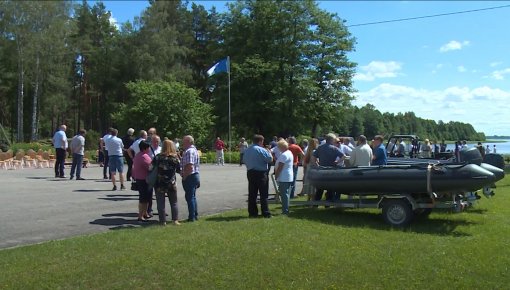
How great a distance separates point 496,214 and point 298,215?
4227 millimetres

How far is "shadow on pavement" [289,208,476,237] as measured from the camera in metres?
9.33

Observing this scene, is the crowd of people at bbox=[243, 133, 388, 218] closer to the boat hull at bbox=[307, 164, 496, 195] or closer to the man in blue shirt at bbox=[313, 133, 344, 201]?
the man in blue shirt at bbox=[313, 133, 344, 201]

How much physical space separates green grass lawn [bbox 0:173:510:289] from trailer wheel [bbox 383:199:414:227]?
29cm

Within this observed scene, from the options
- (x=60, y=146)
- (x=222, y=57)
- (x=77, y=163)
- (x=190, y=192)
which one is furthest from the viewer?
(x=222, y=57)

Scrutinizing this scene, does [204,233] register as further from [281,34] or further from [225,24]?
[225,24]

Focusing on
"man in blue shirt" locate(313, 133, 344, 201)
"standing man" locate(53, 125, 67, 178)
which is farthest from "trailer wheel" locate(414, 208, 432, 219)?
"standing man" locate(53, 125, 67, 178)

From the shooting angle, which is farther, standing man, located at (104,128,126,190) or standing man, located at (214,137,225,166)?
standing man, located at (214,137,225,166)

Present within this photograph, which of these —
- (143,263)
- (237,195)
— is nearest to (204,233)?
(143,263)

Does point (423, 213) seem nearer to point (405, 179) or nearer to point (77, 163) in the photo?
point (405, 179)

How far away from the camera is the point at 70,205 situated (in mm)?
11773

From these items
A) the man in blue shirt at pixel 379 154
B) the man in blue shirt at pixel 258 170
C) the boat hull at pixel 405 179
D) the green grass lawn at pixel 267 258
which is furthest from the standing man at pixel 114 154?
the man in blue shirt at pixel 379 154

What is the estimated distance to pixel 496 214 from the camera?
10930 millimetres

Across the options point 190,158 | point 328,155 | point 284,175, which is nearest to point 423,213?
point 328,155

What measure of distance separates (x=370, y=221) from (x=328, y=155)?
2119mm
